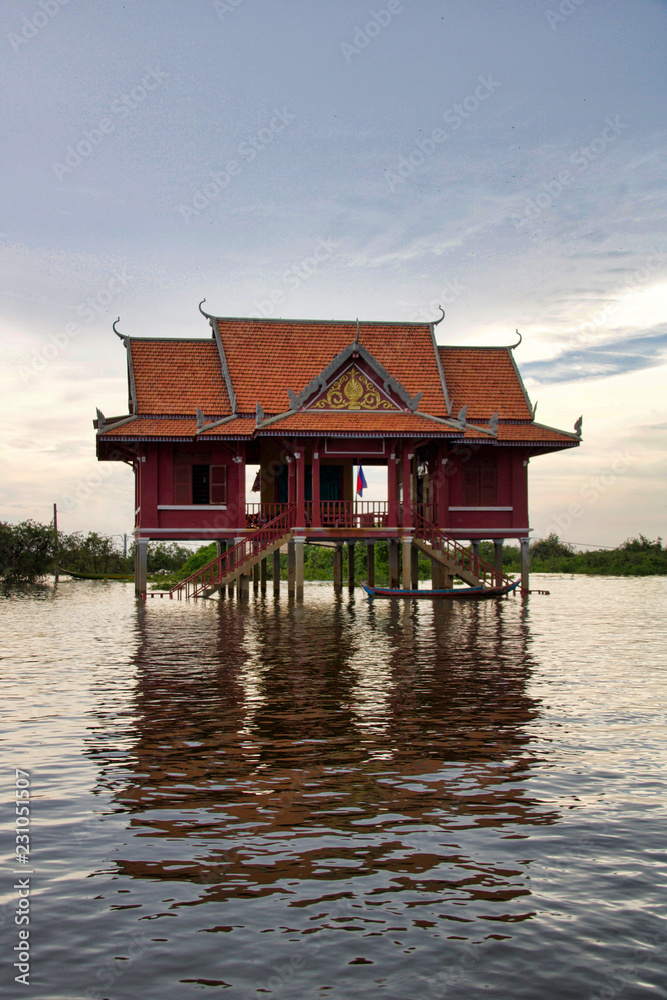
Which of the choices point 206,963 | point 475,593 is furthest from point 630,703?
point 475,593

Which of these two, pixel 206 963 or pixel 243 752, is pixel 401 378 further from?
pixel 206 963

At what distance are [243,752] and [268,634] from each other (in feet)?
36.7

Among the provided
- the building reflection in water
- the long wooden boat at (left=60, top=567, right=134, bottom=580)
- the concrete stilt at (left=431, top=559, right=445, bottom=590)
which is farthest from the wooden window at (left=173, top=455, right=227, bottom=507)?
the long wooden boat at (left=60, top=567, right=134, bottom=580)

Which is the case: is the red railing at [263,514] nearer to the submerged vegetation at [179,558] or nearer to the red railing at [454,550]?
the red railing at [454,550]

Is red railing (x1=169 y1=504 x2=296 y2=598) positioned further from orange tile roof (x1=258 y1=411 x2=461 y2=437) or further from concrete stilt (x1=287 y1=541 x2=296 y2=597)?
orange tile roof (x1=258 y1=411 x2=461 y2=437)

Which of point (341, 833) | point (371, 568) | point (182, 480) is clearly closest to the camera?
point (341, 833)

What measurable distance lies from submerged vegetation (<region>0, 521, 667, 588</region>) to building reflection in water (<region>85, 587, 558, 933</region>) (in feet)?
111

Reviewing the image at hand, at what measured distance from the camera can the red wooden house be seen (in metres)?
28.5

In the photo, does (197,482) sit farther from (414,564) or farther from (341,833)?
(341,833)

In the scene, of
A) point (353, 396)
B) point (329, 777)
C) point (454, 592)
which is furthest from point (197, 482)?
point (329, 777)

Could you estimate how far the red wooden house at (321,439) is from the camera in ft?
93.6

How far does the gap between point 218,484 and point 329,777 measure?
22.9m

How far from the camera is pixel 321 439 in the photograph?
2864cm

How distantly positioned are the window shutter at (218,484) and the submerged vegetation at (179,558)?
1737 cm
